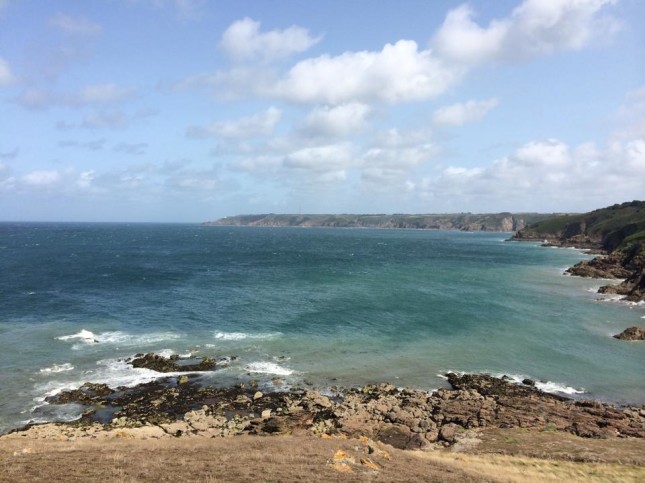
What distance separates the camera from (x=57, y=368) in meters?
48.1

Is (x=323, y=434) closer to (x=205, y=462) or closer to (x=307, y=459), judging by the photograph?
(x=307, y=459)

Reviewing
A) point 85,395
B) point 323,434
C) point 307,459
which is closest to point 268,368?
point 323,434

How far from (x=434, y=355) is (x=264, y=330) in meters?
25.2

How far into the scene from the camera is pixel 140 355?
52.3 meters

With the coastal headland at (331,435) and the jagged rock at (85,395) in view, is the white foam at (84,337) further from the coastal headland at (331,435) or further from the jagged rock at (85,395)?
the jagged rock at (85,395)

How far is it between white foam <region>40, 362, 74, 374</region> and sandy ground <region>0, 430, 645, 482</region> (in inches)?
606

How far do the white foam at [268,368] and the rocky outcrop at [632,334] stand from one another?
48777 mm

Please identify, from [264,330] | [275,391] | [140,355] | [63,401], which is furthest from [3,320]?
[275,391]

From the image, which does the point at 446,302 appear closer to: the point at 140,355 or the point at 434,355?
the point at 434,355

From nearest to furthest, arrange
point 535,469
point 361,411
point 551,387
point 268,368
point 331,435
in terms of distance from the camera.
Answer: point 535,469, point 331,435, point 361,411, point 551,387, point 268,368

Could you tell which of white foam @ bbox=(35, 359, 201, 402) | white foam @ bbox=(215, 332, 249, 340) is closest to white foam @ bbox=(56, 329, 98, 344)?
white foam @ bbox=(35, 359, 201, 402)

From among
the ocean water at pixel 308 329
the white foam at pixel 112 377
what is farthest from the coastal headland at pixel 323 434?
the ocean water at pixel 308 329

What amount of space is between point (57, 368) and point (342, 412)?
33423 mm

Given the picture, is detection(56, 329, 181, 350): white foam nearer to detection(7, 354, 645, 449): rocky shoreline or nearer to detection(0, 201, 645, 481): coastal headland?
detection(0, 201, 645, 481): coastal headland
